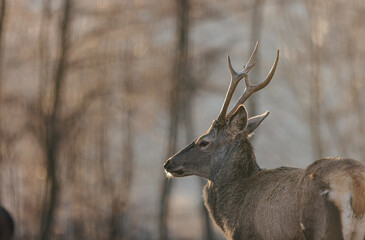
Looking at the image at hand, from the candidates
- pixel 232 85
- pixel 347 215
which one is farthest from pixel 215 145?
pixel 347 215

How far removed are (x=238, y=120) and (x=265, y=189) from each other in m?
1.10

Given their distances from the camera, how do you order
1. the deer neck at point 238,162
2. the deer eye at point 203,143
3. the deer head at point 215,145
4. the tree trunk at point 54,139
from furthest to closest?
1. the tree trunk at point 54,139
2. the deer eye at point 203,143
3. the deer head at point 215,145
4. the deer neck at point 238,162

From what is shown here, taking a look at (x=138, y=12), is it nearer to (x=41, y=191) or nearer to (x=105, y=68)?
(x=105, y=68)

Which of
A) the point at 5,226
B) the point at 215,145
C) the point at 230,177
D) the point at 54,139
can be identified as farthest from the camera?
the point at 54,139

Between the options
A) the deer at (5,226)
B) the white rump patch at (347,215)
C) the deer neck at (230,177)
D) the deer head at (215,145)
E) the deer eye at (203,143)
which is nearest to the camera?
the white rump patch at (347,215)

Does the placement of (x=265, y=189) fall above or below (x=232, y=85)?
below

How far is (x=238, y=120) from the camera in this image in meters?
7.99

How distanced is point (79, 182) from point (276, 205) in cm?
1515

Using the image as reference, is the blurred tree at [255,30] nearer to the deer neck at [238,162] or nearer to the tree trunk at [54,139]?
the tree trunk at [54,139]

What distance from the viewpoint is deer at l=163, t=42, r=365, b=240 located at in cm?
588

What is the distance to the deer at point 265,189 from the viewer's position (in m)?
5.88

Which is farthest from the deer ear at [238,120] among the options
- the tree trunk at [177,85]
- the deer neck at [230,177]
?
the tree trunk at [177,85]

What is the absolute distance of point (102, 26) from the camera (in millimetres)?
21062

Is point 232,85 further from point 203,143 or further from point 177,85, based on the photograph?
point 177,85
